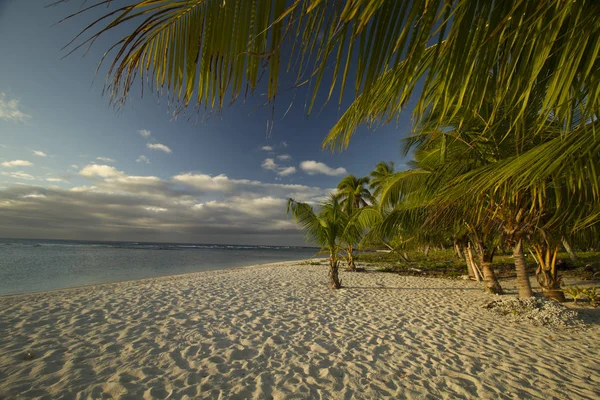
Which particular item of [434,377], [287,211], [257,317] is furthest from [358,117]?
[287,211]

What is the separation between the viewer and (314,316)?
517cm

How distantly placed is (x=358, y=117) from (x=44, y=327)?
5678mm

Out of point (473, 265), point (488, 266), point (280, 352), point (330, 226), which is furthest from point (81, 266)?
point (473, 265)

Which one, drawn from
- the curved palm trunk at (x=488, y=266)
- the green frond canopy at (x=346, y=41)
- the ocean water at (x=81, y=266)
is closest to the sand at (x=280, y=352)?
the curved palm trunk at (x=488, y=266)

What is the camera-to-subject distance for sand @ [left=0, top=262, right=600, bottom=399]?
8.59ft

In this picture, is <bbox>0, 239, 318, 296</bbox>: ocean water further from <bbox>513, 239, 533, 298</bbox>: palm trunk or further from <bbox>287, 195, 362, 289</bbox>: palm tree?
<bbox>513, 239, 533, 298</bbox>: palm trunk

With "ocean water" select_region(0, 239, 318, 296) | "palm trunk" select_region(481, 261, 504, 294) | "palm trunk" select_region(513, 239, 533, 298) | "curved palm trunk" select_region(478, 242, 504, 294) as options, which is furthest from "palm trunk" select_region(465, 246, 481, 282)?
"ocean water" select_region(0, 239, 318, 296)

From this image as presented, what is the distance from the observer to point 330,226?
8.05m

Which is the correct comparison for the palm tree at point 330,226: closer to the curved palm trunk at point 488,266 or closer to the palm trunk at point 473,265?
the curved palm trunk at point 488,266

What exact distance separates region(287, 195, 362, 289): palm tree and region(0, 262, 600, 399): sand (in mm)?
2318

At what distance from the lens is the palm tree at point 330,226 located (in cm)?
799

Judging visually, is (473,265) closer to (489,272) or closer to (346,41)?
(489,272)

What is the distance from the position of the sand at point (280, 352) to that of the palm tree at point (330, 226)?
2.32 meters

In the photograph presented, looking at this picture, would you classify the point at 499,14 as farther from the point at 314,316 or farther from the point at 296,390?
the point at 314,316
